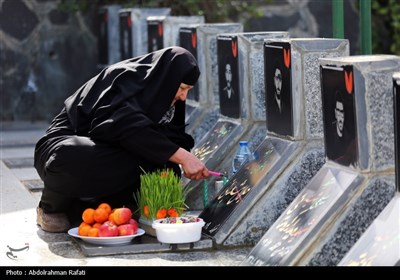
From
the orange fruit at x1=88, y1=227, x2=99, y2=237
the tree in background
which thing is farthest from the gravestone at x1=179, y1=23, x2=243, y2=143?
the tree in background

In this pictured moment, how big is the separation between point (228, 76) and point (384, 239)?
2319 millimetres

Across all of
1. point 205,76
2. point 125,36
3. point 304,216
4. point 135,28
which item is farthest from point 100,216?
point 125,36

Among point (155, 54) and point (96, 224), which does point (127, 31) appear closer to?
point (155, 54)

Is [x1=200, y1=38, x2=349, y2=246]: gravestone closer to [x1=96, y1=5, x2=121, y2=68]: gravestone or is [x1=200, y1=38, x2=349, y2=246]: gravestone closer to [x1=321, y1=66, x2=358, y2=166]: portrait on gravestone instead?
[x1=321, y1=66, x2=358, y2=166]: portrait on gravestone

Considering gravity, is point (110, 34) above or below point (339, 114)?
below

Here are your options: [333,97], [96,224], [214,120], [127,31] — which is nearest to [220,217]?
[96,224]

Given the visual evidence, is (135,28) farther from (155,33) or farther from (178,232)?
(178,232)

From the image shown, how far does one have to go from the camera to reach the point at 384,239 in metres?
4.08

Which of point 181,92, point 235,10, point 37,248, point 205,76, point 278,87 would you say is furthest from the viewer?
point 235,10

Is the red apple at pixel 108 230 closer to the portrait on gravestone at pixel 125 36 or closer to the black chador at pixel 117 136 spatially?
the black chador at pixel 117 136

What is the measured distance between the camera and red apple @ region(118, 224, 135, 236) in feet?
16.8

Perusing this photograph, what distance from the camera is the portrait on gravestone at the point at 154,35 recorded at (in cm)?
801

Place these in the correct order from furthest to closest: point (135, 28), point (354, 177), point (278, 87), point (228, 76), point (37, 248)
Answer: point (135, 28), point (228, 76), point (278, 87), point (37, 248), point (354, 177)

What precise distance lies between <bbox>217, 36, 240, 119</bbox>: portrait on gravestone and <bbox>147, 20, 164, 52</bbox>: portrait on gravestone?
5.69ft
